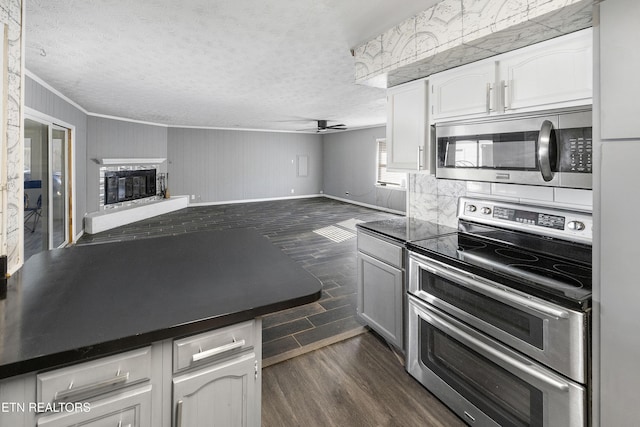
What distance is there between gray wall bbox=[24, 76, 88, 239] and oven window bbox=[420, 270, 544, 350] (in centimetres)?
488

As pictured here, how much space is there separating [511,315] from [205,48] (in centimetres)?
334

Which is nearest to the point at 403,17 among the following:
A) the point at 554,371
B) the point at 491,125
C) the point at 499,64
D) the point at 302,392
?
the point at 499,64

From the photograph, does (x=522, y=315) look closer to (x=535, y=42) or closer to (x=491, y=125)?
(x=491, y=125)

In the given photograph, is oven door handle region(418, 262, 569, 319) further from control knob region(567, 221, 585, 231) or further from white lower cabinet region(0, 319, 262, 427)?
white lower cabinet region(0, 319, 262, 427)

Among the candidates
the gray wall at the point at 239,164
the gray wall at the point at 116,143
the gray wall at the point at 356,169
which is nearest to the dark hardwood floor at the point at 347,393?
the gray wall at the point at 356,169

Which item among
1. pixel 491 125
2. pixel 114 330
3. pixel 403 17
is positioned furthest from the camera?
pixel 403 17

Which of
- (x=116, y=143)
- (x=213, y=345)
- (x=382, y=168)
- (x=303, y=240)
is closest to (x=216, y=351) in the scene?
(x=213, y=345)

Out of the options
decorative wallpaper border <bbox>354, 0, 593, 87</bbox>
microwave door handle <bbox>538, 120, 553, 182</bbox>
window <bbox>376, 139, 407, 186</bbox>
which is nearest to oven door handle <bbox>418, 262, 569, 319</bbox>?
microwave door handle <bbox>538, 120, 553, 182</bbox>

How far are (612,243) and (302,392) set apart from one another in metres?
1.82

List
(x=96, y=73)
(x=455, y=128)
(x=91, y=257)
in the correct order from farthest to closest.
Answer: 1. (x=96, y=73)
2. (x=455, y=128)
3. (x=91, y=257)

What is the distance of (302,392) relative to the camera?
2.02m

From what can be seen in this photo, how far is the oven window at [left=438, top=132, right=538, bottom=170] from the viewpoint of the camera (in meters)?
1.74

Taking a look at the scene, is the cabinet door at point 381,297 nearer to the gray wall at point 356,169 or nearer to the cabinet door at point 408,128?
the cabinet door at point 408,128

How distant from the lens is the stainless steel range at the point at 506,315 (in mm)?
1288
